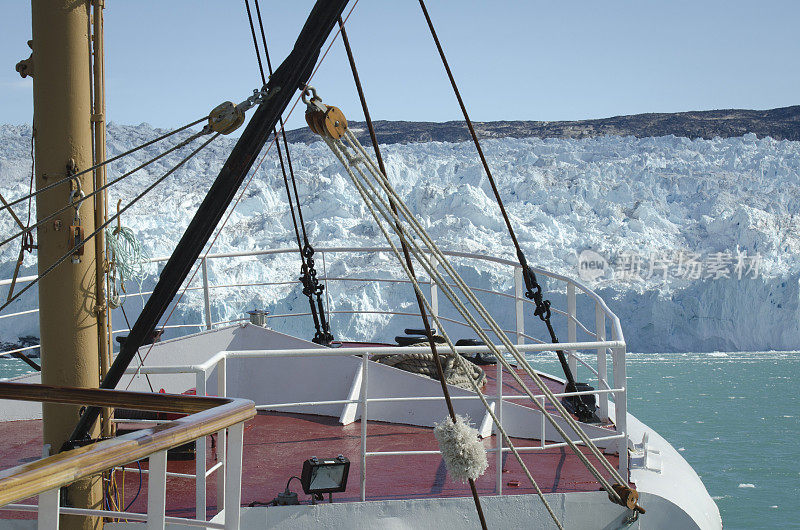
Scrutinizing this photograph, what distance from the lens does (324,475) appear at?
9.04 feet

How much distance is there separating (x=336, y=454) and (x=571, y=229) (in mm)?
19692

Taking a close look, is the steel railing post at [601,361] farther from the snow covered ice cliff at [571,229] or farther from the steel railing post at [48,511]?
the snow covered ice cliff at [571,229]

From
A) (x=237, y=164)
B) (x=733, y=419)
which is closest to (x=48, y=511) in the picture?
(x=237, y=164)

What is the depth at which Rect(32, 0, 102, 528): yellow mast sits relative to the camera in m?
→ 2.61

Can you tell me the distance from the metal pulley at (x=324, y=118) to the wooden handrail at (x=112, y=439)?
1221 mm

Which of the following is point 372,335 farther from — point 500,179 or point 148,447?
point 148,447

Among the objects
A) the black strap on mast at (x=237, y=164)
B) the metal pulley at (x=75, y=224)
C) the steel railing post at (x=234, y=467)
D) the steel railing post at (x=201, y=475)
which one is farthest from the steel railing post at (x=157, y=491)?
the metal pulley at (x=75, y=224)

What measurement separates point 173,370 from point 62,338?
19.2 inches

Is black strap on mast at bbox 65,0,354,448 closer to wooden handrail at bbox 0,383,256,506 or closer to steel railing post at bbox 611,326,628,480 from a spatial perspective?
wooden handrail at bbox 0,383,256,506

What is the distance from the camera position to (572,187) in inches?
896

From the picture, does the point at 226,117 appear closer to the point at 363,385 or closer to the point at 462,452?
the point at 363,385

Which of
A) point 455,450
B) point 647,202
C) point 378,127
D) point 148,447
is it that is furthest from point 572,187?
point 378,127

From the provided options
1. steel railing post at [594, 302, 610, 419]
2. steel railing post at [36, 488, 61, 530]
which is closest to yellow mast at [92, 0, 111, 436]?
steel railing post at [36, 488, 61, 530]

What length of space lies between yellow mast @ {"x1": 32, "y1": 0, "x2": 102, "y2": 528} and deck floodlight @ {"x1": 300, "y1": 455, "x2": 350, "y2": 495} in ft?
2.34
